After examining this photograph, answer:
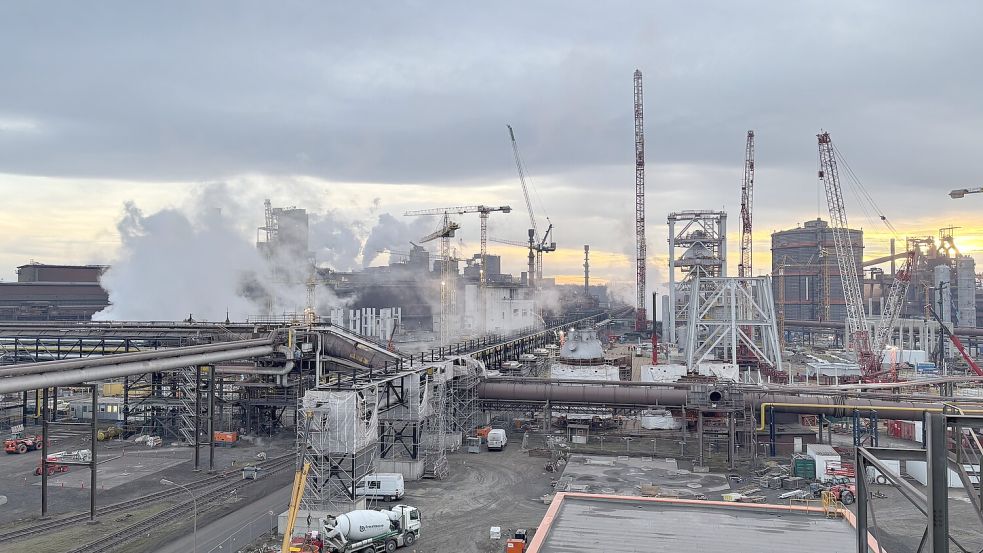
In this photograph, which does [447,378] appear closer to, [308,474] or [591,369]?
[308,474]

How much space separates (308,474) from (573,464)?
20991 millimetres

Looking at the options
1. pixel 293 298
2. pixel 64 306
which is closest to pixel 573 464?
pixel 293 298

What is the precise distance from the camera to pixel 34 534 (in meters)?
35.1

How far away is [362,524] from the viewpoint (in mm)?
32562

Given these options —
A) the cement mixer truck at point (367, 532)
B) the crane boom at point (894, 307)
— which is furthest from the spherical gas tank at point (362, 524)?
the crane boom at point (894, 307)

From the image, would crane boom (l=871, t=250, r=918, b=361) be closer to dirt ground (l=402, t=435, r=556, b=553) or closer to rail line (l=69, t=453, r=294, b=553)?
dirt ground (l=402, t=435, r=556, b=553)

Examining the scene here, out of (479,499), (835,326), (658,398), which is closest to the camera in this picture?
(479,499)

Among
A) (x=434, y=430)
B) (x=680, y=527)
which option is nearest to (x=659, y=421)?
(x=434, y=430)

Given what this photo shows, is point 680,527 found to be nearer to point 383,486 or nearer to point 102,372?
point 383,486

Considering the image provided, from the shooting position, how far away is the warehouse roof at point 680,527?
2452 centimetres

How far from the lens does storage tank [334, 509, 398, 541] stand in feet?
105

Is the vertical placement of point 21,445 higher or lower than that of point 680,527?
lower

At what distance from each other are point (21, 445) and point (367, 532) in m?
40.7

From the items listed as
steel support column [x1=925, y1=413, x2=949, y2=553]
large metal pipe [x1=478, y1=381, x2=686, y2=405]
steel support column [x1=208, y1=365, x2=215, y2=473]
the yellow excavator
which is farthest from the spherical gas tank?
large metal pipe [x1=478, y1=381, x2=686, y2=405]
